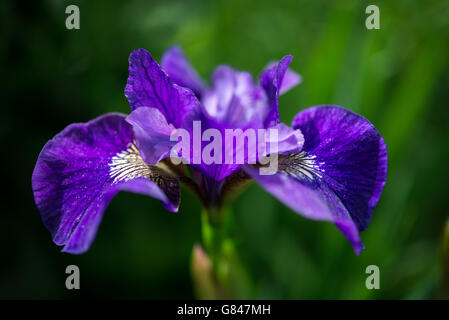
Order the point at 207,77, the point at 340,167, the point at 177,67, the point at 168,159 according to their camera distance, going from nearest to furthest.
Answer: the point at 340,167, the point at 168,159, the point at 177,67, the point at 207,77

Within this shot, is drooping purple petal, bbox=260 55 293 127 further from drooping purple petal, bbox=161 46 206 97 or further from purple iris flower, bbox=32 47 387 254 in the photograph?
drooping purple petal, bbox=161 46 206 97

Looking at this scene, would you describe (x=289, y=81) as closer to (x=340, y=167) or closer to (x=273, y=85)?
(x=273, y=85)

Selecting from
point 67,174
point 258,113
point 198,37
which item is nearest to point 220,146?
point 258,113

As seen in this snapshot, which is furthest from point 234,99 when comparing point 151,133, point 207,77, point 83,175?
point 207,77

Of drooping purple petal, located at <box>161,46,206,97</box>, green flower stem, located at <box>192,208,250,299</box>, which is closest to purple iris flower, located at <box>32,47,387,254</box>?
green flower stem, located at <box>192,208,250,299</box>

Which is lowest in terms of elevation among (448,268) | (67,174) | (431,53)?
(448,268)

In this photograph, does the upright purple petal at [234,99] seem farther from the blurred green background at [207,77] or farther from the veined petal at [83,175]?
the blurred green background at [207,77]
